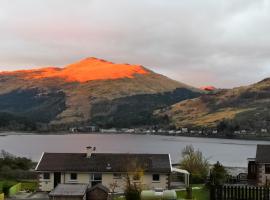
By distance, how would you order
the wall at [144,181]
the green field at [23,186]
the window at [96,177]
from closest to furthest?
the green field at [23,186]
the wall at [144,181]
the window at [96,177]

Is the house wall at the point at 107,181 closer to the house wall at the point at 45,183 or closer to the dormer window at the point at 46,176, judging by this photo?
the house wall at the point at 45,183

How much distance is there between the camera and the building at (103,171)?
49.7 metres

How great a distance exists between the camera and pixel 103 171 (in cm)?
5038

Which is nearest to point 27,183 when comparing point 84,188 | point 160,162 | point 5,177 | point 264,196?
point 5,177

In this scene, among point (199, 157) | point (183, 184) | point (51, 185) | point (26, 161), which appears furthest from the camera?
point (26, 161)

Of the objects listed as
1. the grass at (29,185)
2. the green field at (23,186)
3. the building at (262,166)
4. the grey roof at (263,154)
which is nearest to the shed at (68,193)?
the green field at (23,186)

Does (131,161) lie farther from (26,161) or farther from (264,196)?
(26,161)

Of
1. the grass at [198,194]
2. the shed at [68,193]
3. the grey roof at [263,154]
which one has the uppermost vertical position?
the grey roof at [263,154]

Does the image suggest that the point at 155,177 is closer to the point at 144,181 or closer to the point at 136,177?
the point at 144,181

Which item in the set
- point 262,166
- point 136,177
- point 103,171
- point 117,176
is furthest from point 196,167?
point 136,177

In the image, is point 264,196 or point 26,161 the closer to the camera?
point 264,196

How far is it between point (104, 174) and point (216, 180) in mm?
11256

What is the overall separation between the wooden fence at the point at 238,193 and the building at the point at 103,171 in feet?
43.8

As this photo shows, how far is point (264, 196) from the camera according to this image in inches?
1390
